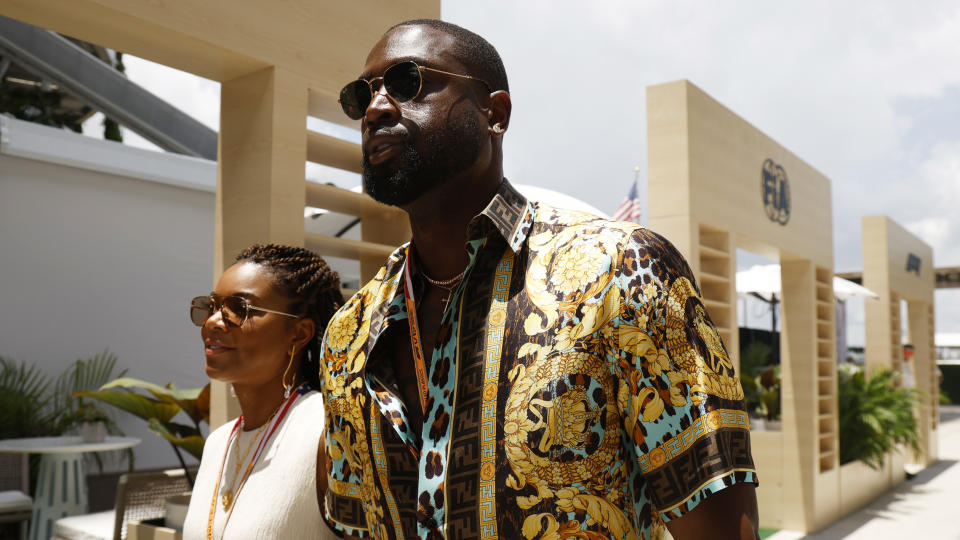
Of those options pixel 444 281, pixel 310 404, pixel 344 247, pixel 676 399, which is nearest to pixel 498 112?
pixel 444 281

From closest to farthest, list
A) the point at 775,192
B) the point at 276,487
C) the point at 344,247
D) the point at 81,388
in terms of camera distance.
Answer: the point at 276,487
the point at 344,247
the point at 775,192
the point at 81,388

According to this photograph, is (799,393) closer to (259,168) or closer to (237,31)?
(259,168)

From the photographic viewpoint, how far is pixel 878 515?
9.97 m

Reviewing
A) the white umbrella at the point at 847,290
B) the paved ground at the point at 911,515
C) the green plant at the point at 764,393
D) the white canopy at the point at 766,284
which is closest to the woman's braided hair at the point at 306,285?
the paved ground at the point at 911,515

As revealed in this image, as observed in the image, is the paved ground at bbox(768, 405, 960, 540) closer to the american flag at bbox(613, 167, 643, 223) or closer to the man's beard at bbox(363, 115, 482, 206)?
the american flag at bbox(613, 167, 643, 223)

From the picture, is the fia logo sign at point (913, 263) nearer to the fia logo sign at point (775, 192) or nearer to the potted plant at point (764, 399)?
the potted plant at point (764, 399)

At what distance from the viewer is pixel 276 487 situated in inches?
80.0

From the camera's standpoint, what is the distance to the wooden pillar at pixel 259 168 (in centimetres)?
328

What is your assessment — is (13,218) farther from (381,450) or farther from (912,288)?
(912,288)

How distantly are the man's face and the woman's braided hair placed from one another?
113 centimetres

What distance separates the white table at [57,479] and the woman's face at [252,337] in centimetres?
470

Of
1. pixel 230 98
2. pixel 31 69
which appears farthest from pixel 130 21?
pixel 31 69

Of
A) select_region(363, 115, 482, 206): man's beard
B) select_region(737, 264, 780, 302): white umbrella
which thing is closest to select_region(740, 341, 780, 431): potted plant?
select_region(737, 264, 780, 302): white umbrella

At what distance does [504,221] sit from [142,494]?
9.69 ft
